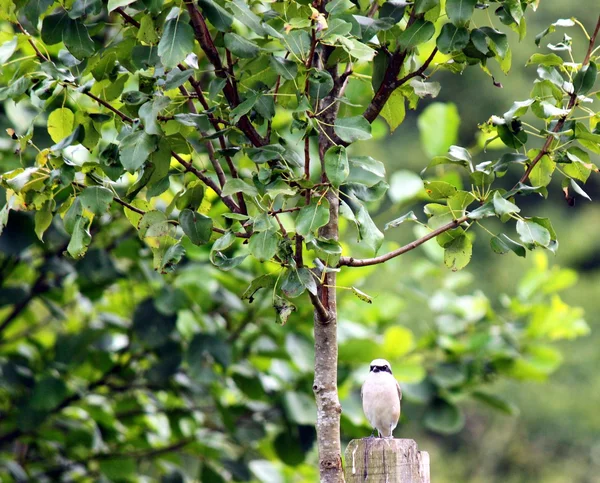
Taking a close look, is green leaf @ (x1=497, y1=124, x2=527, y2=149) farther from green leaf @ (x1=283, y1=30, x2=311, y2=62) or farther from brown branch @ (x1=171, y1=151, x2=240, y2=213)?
brown branch @ (x1=171, y1=151, x2=240, y2=213)

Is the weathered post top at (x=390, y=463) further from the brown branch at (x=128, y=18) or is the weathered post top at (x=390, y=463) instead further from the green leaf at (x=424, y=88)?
the brown branch at (x=128, y=18)

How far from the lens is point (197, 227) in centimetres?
187

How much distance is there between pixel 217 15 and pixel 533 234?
2.83ft

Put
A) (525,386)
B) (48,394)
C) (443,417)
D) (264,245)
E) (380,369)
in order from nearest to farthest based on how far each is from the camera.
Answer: (264,245), (380,369), (48,394), (443,417), (525,386)

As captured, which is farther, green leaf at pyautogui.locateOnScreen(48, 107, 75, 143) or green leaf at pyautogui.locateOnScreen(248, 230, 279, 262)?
green leaf at pyautogui.locateOnScreen(48, 107, 75, 143)

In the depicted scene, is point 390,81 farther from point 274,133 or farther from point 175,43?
point 175,43

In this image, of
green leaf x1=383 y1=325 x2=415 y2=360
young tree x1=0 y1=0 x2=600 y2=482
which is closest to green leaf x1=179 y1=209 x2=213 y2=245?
young tree x1=0 y1=0 x2=600 y2=482

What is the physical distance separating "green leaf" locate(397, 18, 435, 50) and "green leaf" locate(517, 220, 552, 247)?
1.60 feet

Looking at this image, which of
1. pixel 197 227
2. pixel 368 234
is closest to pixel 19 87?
pixel 197 227

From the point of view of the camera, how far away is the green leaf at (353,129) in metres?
1.82

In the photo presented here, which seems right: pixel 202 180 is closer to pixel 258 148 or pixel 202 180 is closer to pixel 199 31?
pixel 258 148

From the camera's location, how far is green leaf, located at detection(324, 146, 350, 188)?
1732mm

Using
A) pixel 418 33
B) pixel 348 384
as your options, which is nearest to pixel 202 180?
pixel 418 33

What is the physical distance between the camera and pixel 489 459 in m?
13.5
